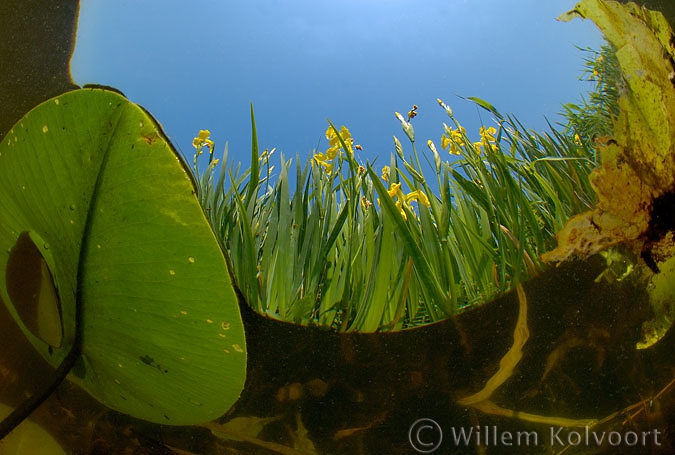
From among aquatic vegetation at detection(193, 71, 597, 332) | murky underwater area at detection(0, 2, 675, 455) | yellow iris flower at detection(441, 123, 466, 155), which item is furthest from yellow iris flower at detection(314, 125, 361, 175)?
murky underwater area at detection(0, 2, 675, 455)

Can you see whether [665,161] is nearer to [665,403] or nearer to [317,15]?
[665,403]

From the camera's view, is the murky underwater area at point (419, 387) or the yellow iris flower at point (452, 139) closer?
the murky underwater area at point (419, 387)

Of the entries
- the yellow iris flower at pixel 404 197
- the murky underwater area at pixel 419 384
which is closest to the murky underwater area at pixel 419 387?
the murky underwater area at pixel 419 384

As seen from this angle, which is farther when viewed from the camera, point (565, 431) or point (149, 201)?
point (565, 431)

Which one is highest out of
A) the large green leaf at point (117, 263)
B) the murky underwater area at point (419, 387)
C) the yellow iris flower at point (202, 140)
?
the yellow iris flower at point (202, 140)

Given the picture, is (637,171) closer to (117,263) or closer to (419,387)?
(419,387)

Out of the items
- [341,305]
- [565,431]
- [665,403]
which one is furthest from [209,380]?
[665,403]

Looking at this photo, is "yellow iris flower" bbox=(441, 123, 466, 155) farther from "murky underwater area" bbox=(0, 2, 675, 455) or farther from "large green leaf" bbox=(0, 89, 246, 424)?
"large green leaf" bbox=(0, 89, 246, 424)

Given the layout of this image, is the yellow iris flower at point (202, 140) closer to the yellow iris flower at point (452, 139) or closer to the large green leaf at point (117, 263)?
the large green leaf at point (117, 263)
